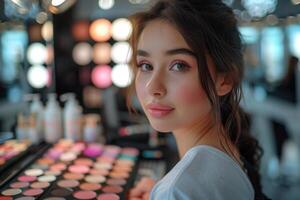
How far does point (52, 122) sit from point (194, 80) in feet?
3.08

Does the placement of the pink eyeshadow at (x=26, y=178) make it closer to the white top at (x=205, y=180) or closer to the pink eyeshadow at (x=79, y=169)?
the pink eyeshadow at (x=79, y=169)

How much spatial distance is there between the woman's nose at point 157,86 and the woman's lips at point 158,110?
0.09 ft

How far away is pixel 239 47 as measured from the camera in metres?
0.89

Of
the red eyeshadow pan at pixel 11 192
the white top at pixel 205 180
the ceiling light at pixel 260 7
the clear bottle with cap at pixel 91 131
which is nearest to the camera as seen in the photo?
the white top at pixel 205 180

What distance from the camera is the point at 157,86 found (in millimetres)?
816

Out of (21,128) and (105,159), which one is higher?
(21,128)

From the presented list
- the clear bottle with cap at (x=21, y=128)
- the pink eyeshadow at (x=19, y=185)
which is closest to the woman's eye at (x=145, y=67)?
the pink eyeshadow at (x=19, y=185)

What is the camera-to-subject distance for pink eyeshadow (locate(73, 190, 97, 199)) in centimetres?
105

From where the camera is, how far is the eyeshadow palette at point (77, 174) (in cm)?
105

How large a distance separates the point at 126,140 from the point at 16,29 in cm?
65

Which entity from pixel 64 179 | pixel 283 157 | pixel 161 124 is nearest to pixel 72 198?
pixel 64 179

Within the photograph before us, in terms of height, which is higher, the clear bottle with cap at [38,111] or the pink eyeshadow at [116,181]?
the clear bottle with cap at [38,111]

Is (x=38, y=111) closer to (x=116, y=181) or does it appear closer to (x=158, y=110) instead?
(x=116, y=181)

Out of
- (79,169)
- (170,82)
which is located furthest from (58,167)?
(170,82)
